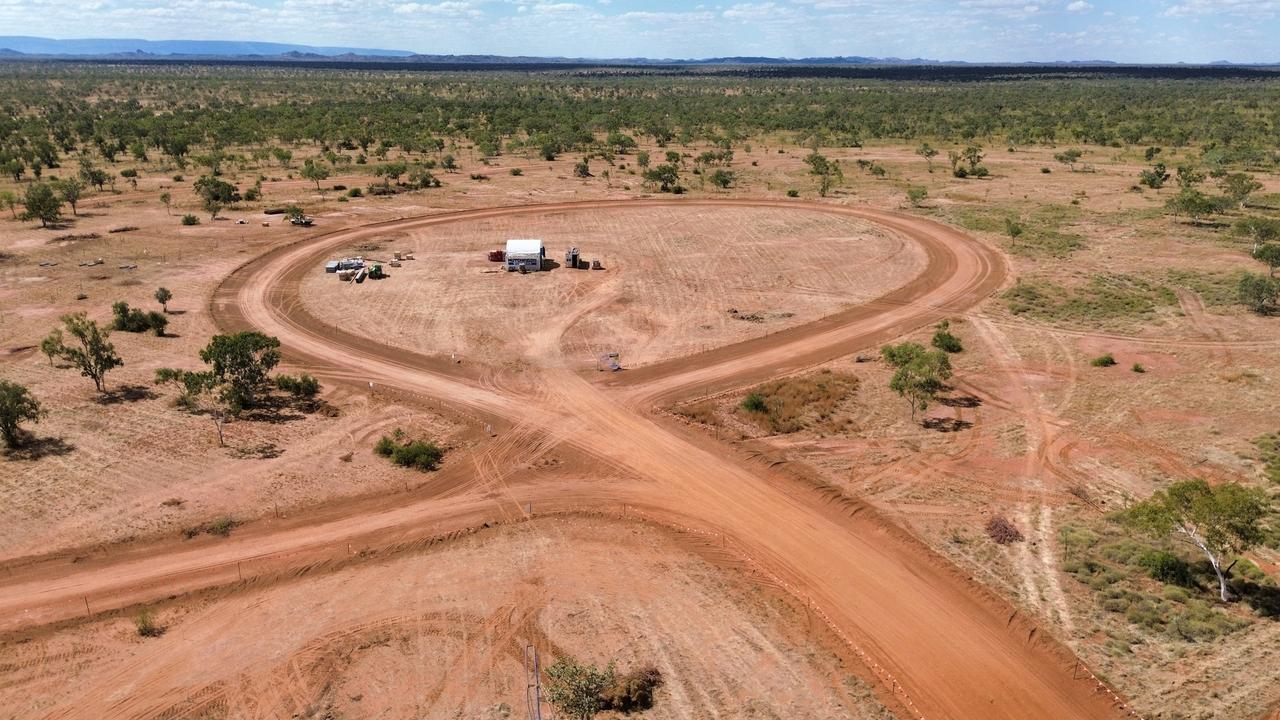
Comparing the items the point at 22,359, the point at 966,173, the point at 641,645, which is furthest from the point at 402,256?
the point at 966,173

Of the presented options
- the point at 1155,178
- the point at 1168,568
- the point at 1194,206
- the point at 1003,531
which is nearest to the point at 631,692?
the point at 1003,531

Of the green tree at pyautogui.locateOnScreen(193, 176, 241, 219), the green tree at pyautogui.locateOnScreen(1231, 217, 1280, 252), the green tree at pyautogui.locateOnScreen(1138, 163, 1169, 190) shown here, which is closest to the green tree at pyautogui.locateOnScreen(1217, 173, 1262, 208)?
the green tree at pyautogui.locateOnScreen(1138, 163, 1169, 190)

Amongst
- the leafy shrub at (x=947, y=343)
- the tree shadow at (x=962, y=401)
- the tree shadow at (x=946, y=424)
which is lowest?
the tree shadow at (x=946, y=424)

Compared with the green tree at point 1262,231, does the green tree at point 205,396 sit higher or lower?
lower

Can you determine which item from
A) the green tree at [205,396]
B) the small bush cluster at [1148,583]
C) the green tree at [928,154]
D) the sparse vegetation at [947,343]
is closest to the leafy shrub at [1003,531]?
the small bush cluster at [1148,583]

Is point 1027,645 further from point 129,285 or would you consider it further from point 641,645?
point 129,285

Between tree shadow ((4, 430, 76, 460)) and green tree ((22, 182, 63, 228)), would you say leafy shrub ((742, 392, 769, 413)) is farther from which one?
green tree ((22, 182, 63, 228))

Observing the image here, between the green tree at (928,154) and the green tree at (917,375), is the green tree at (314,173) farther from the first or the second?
the green tree at (928,154)
